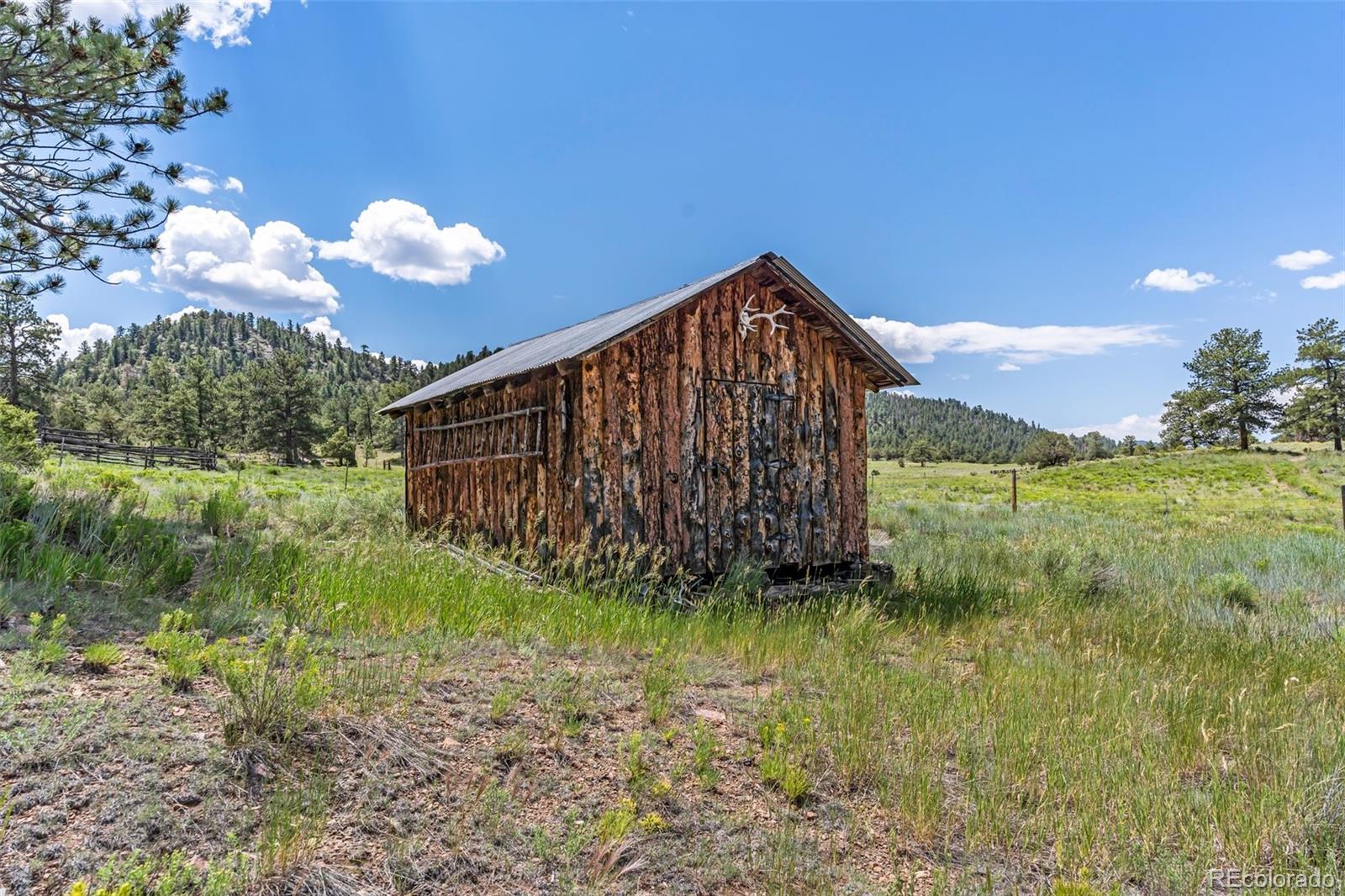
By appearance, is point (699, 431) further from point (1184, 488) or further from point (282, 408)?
point (282, 408)

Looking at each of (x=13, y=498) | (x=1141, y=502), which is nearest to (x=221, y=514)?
(x=13, y=498)

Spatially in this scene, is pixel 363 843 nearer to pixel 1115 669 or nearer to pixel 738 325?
pixel 1115 669

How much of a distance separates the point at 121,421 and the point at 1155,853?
83.0 metres

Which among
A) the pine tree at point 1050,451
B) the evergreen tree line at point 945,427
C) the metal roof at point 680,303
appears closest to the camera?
the metal roof at point 680,303

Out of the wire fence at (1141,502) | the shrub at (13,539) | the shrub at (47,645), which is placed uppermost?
the shrub at (13,539)

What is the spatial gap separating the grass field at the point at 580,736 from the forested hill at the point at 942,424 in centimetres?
12974

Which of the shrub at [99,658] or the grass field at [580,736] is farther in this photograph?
the shrub at [99,658]

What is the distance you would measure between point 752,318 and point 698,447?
2.07 m

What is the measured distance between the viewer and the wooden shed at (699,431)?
8.25m

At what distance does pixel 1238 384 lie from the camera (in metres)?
58.8

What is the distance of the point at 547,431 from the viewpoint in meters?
8.64

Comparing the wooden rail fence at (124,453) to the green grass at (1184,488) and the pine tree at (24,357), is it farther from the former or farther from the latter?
the green grass at (1184,488)

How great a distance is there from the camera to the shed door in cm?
896

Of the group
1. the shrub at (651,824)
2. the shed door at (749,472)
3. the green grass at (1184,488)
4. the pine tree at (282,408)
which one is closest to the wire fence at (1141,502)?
the green grass at (1184,488)
